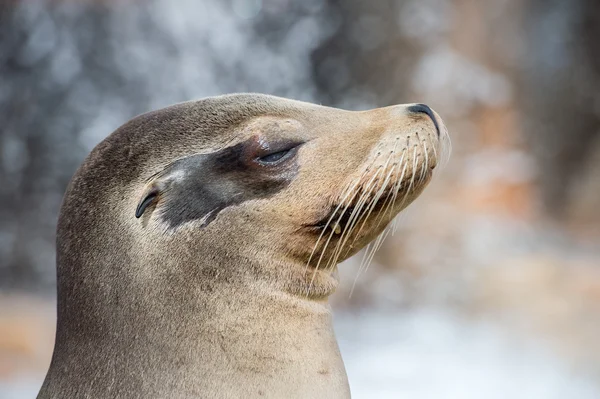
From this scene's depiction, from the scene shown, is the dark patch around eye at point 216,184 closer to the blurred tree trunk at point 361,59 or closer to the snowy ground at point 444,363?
the snowy ground at point 444,363

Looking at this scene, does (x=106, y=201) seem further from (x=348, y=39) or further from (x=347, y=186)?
(x=348, y=39)

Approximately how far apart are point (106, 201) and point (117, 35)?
Answer: 4522 mm

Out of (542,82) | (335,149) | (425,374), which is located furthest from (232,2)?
(335,149)

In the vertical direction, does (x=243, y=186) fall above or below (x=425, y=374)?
above

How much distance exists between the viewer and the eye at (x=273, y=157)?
172 centimetres

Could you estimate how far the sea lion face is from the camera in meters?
1.67

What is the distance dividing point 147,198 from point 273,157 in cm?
31

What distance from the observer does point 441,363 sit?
5.55m

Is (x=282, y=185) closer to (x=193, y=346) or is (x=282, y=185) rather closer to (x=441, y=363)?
(x=193, y=346)

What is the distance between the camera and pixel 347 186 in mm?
1681

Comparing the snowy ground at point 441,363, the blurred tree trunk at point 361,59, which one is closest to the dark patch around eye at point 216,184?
Result: the snowy ground at point 441,363

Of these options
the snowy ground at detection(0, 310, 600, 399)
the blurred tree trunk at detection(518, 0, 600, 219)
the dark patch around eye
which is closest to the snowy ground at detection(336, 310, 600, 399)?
the snowy ground at detection(0, 310, 600, 399)

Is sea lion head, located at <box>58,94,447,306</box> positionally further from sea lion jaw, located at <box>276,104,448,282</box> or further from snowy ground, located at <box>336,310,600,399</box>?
snowy ground, located at <box>336,310,600,399</box>

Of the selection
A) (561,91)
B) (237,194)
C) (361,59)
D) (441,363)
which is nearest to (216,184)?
(237,194)
